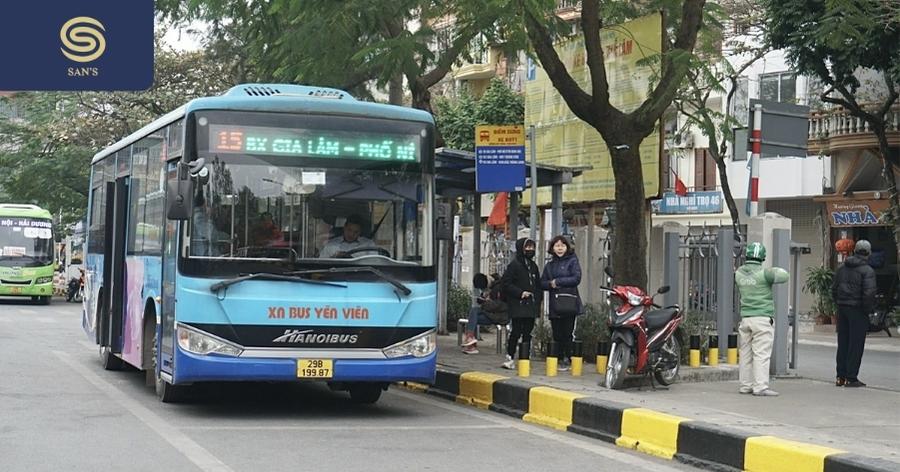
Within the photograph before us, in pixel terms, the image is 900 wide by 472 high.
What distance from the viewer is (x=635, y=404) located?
11.8 metres

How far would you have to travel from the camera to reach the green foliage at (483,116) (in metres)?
41.2

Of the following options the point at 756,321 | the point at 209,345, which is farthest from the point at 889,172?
the point at 209,345

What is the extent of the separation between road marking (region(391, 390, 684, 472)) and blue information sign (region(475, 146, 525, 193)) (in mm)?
2913

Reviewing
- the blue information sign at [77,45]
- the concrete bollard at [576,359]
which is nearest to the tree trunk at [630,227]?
the concrete bollard at [576,359]

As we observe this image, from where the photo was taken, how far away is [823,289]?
31.8 m

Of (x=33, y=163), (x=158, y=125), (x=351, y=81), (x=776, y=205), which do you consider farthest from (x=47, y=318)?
(x=776, y=205)

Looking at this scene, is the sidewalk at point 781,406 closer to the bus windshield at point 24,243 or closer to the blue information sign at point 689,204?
the bus windshield at point 24,243

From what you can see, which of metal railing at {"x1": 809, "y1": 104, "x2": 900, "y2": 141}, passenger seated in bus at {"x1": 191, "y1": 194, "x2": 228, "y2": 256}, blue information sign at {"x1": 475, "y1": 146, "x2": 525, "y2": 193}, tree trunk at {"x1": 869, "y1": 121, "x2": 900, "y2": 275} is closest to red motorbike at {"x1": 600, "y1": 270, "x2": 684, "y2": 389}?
blue information sign at {"x1": 475, "y1": 146, "x2": 525, "y2": 193}

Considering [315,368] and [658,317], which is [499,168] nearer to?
[658,317]

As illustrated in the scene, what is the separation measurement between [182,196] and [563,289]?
17.7 feet

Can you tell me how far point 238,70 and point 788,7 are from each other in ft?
42.6

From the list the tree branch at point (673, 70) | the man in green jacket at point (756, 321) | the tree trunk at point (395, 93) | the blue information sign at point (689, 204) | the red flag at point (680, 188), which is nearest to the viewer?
the man in green jacket at point (756, 321)

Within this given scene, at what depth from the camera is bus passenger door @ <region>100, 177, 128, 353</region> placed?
51.6 feet

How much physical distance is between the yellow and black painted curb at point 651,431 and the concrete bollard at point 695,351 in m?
2.62
